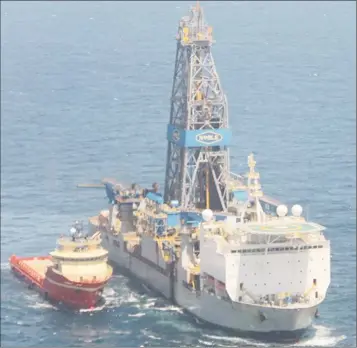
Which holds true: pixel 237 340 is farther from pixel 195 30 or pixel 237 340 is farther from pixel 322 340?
pixel 195 30

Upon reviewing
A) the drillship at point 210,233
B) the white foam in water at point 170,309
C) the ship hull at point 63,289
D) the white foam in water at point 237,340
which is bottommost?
the white foam in water at point 237,340

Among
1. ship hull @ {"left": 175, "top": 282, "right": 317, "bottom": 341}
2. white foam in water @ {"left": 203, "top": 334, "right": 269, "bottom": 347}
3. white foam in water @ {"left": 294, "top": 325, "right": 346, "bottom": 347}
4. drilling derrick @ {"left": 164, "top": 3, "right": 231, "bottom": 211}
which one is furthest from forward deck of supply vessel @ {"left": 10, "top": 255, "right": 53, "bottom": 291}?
white foam in water @ {"left": 294, "top": 325, "right": 346, "bottom": 347}

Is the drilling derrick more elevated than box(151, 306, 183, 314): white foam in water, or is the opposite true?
the drilling derrick

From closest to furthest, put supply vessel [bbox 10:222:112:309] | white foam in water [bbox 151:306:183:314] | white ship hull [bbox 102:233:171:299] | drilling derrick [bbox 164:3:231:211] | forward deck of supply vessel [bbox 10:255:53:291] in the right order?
1. white foam in water [bbox 151:306:183:314]
2. supply vessel [bbox 10:222:112:309]
3. white ship hull [bbox 102:233:171:299]
4. forward deck of supply vessel [bbox 10:255:53:291]
5. drilling derrick [bbox 164:3:231:211]

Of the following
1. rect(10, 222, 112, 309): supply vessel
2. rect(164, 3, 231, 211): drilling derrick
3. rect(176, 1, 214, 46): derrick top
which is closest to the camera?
rect(10, 222, 112, 309): supply vessel

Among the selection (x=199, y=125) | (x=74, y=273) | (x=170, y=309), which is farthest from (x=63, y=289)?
(x=199, y=125)

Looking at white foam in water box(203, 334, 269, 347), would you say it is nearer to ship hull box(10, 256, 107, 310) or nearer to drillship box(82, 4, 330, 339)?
drillship box(82, 4, 330, 339)

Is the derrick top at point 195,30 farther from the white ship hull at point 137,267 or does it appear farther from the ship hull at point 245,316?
the ship hull at point 245,316

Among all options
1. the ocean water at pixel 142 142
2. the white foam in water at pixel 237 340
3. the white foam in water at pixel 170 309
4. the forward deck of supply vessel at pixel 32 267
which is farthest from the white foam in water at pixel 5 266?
the white foam in water at pixel 237 340
